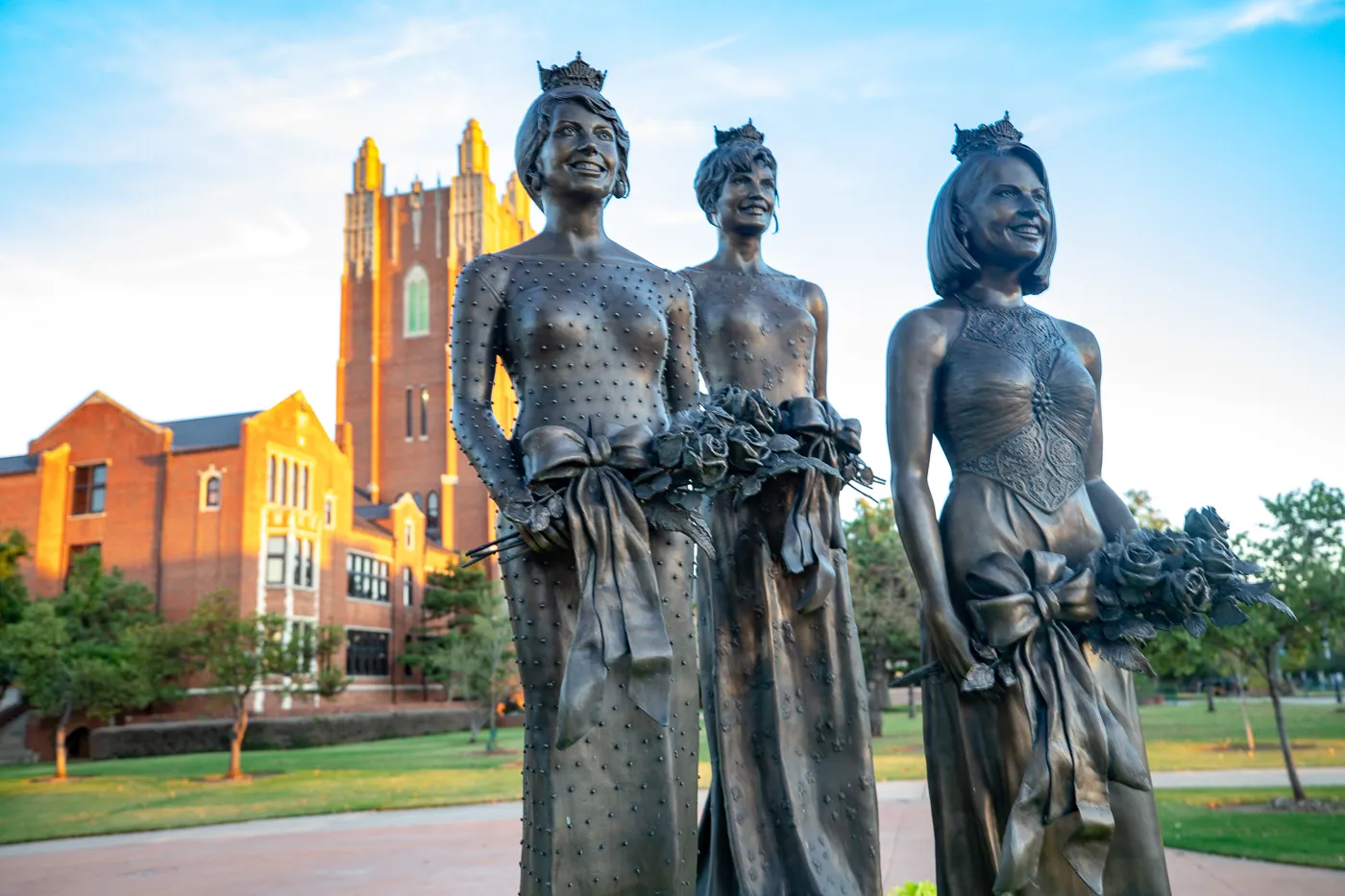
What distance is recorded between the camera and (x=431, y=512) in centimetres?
6494

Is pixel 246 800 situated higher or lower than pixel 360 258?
lower

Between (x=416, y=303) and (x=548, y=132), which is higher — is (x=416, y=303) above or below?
above

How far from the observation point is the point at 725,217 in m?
5.11

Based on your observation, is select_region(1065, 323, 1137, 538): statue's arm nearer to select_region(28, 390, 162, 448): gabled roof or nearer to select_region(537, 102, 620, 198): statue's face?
select_region(537, 102, 620, 198): statue's face

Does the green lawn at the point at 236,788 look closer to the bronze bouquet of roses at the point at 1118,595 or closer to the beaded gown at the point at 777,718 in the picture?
the beaded gown at the point at 777,718

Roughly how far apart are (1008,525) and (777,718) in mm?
1332

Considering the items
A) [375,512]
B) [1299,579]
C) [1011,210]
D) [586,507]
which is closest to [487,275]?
[586,507]

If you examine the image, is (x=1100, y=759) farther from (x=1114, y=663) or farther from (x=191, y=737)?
(x=191, y=737)

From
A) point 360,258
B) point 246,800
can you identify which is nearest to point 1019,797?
point 246,800

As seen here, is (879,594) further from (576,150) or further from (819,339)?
(576,150)

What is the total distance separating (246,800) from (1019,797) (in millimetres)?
19274

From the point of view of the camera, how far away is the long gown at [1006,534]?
Answer: 345cm

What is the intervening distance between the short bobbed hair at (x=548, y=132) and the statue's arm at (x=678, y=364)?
489mm

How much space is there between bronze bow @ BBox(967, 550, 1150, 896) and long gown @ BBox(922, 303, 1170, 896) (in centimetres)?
7
